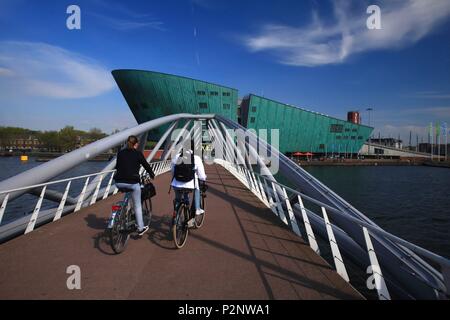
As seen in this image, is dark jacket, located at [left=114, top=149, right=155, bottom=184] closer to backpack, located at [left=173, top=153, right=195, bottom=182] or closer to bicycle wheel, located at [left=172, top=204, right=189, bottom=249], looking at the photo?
backpack, located at [left=173, top=153, right=195, bottom=182]

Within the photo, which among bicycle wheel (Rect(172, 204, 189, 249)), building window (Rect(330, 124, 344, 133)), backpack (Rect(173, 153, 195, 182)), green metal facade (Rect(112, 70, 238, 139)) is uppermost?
green metal facade (Rect(112, 70, 238, 139))

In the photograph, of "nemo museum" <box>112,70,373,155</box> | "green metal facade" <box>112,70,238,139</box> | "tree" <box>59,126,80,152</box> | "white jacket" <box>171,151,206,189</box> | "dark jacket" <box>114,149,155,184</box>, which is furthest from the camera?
"tree" <box>59,126,80,152</box>

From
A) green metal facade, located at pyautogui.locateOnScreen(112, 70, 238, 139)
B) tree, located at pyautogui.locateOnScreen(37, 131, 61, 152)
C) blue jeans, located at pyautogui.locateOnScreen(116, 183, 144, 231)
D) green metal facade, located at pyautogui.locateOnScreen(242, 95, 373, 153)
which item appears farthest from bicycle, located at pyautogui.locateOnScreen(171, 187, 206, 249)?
tree, located at pyautogui.locateOnScreen(37, 131, 61, 152)

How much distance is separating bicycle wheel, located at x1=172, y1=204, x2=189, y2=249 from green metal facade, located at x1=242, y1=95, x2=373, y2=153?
53.8 meters

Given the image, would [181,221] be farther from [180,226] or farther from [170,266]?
[170,266]

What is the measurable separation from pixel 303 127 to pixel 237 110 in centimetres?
1656

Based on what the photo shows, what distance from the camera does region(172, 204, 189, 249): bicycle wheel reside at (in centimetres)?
428

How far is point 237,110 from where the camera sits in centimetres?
5797

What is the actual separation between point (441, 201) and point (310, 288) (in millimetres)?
25266

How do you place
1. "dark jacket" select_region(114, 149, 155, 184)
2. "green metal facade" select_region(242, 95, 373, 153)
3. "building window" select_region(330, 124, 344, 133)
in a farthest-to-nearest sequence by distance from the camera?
"building window" select_region(330, 124, 344, 133)
"green metal facade" select_region(242, 95, 373, 153)
"dark jacket" select_region(114, 149, 155, 184)

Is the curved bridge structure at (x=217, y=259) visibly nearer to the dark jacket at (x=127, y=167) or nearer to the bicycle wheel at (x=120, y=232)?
the bicycle wheel at (x=120, y=232)

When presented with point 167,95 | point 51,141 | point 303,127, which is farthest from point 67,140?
point 303,127
